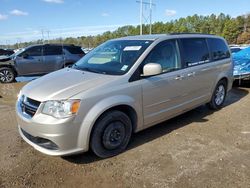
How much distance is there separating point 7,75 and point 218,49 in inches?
363

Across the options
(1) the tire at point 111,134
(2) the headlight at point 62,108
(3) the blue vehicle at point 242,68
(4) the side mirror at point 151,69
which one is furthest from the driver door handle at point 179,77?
(3) the blue vehicle at point 242,68

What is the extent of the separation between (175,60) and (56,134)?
8.21ft

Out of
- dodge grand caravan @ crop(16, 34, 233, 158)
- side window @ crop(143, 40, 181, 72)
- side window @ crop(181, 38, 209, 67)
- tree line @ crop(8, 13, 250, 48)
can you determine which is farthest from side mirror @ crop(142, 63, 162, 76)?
tree line @ crop(8, 13, 250, 48)

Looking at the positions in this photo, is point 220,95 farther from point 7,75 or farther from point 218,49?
point 7,75

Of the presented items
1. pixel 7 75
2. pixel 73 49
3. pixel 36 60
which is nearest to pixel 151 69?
pixel 36 60

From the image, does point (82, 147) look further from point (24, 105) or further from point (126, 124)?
point (24, 105)

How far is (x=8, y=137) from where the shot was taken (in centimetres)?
464

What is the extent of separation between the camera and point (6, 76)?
1141 centimetres

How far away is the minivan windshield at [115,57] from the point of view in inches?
158

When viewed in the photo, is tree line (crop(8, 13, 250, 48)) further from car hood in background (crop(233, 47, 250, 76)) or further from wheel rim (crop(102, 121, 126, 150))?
wheel rim (crop(102, 121, 126, 150))

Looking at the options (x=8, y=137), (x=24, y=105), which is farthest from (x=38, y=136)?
(x=8, y=137)

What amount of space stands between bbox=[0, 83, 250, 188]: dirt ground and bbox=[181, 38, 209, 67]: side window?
4.23 ft

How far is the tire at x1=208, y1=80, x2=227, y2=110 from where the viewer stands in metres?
6.01

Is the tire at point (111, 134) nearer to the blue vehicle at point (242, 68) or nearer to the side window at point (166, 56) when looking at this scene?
the side window at point (166, 56)
